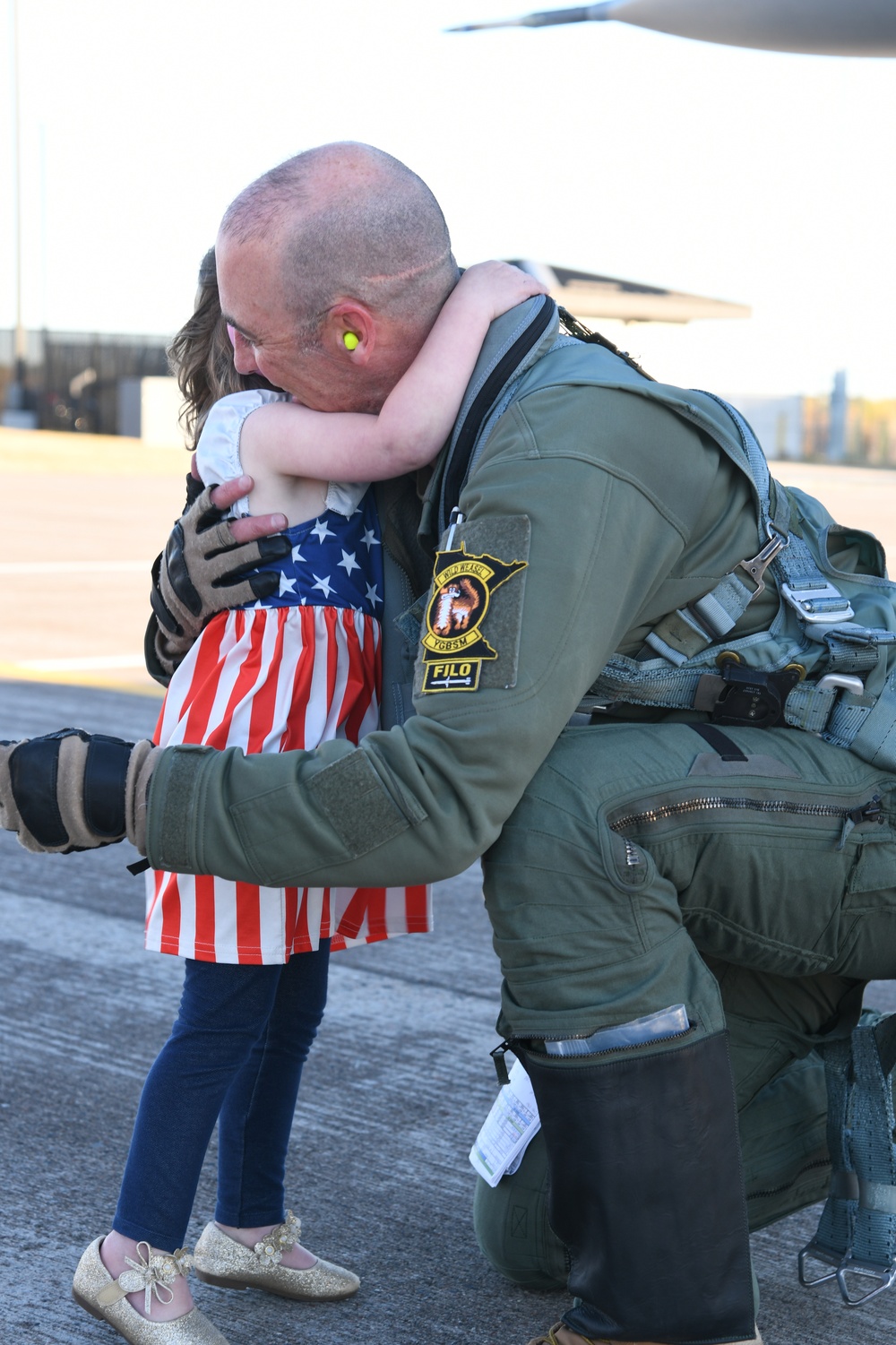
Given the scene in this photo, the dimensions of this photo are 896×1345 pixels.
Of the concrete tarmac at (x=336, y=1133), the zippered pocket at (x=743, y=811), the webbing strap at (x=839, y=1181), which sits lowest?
the concrete tarmac at (x=336, y=1133)

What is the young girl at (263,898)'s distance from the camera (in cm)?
210

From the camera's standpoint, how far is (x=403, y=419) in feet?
6.84

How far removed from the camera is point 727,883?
2.04 m

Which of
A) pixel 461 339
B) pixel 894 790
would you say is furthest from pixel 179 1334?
pixel 461 339

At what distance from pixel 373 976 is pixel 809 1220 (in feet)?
4.49

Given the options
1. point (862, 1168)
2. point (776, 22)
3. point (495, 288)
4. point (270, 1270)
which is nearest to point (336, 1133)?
point (270, 1270)

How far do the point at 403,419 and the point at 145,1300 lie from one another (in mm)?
1205

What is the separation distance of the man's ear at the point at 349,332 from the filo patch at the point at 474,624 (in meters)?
0.35

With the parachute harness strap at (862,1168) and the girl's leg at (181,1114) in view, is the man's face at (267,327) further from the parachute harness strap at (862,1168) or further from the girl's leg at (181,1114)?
the parachute harness strap at (862,1168)

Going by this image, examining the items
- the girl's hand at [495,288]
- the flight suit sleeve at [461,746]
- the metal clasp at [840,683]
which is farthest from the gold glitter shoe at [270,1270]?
the girl's hand at [495,288]

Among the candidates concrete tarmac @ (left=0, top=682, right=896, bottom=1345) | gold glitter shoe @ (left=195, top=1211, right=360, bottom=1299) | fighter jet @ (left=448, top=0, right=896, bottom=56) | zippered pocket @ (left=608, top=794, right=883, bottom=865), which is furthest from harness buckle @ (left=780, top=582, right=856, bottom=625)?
fighter jet @ (left=448, top=0, right=896, bottom=56)

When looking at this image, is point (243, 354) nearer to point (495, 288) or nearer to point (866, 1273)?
point (495, 288)

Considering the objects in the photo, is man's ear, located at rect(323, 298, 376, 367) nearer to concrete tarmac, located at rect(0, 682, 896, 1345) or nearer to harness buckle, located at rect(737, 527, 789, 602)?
harness buckle, located at rect(737, 527, 789, 602)

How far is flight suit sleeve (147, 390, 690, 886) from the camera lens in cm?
182
